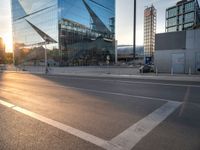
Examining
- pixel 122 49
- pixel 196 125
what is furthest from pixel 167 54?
pixel 122 49

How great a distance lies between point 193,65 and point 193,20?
60.2 m

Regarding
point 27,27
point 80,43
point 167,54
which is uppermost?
point 27,27

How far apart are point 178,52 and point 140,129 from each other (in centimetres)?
2340

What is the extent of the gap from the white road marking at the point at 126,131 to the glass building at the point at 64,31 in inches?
2190

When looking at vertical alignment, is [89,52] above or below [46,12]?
below

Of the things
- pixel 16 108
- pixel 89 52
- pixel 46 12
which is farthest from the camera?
pixel 89 52

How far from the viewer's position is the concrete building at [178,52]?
24.0 metres

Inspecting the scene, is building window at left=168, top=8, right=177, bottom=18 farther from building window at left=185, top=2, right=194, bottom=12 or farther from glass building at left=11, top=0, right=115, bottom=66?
glass building at left=11, top=0, right=115, bottom=66

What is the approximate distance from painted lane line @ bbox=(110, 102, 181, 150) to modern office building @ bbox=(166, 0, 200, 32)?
77.1 m

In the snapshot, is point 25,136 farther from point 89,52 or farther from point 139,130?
point 89,52

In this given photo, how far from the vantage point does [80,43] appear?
66.3 m

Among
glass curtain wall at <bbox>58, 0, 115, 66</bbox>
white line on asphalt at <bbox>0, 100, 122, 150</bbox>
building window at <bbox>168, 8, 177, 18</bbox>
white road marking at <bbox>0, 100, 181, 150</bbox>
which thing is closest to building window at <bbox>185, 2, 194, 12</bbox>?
building window at <bbox>168, 8, 177, 18</bbox>

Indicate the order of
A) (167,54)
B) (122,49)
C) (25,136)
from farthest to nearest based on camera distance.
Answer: (122,49), (167,54), (25,136)

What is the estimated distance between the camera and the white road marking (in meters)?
3.70
